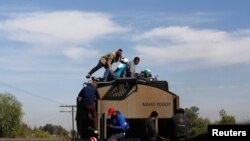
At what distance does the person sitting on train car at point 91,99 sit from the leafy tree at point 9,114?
267 ft

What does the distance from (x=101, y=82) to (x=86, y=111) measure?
1.46 metres

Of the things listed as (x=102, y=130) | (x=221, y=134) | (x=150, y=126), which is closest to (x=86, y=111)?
(x=102, y=130)

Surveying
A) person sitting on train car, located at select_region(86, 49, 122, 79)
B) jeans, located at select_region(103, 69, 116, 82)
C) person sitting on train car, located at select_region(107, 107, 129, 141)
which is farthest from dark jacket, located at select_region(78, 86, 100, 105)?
person sitting on train car, located at select_region(86, 49, 122, 79)

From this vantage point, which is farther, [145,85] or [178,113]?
[145,85]

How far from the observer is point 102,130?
1514cm

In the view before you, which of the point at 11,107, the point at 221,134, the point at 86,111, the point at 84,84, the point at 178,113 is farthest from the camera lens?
the point at 11,107

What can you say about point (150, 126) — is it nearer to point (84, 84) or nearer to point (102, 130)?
point (102, 130)

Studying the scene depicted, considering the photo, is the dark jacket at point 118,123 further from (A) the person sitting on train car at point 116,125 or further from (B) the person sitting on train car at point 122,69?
(B) the person sitting on train car at point 122,69

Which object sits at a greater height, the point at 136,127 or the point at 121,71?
the point at 121,71

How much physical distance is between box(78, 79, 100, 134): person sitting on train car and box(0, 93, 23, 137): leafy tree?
8150 centimetres

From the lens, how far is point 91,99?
14680mm

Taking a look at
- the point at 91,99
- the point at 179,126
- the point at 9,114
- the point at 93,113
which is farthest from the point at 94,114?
the point at 9,114

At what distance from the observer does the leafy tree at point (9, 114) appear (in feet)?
315

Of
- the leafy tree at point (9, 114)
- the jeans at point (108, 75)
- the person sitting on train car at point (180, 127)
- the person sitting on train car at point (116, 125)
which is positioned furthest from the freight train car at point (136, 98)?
the leafy tree at point (9, 114)
